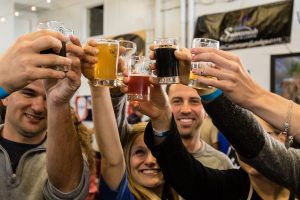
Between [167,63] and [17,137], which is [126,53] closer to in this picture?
[167,63]

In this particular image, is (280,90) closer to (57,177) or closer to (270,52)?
(270,52)

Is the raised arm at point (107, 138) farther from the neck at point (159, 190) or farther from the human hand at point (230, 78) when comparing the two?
the human hand at point (230, 78)

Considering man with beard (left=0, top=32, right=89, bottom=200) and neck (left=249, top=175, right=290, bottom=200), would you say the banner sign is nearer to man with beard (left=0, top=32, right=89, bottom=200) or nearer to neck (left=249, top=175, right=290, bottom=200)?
man with beard (left=0, top=32, right=89, bottom=200)

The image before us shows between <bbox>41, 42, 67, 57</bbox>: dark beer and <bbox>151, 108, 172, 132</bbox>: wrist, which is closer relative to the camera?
<bbox>41, 42, 67, 57</bbox>: dark beer

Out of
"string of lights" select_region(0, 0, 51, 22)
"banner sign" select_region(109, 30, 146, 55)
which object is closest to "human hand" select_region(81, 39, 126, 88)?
"banner sign" select_region(109, 30, 146, 55)

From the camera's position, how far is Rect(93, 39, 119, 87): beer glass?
141 centimetres

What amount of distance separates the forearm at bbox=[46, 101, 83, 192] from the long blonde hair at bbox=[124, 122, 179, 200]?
1.78 ft

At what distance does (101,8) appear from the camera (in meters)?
9.98

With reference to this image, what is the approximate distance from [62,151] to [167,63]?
1.87 ft

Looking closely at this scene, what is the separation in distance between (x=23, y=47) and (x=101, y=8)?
9.11 metres

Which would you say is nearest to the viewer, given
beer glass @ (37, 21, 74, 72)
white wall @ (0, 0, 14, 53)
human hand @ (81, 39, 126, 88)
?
beer glass @ (37, 21, 74, 72)

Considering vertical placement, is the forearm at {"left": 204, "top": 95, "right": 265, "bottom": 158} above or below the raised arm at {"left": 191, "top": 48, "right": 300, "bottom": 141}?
below

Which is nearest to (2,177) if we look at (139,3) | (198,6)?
(198,6)

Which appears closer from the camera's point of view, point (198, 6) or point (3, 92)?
point (3, 92)
